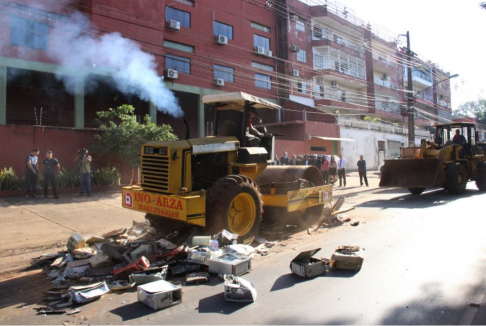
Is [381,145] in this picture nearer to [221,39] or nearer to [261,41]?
[261,41]

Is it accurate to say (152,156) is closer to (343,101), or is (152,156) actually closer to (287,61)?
(287,61)

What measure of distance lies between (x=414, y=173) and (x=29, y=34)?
18.5 m

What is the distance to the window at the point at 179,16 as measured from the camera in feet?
75.8

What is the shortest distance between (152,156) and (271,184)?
2437mm

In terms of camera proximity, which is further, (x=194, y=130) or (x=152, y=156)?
(x=194, y=130)

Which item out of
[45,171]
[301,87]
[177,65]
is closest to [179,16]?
[177,65]

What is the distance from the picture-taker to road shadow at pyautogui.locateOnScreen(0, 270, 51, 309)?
3.82 meters

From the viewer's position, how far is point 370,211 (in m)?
9.39

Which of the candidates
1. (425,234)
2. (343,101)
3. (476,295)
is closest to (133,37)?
(425,234)

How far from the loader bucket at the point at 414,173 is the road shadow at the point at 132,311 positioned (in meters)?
10.6

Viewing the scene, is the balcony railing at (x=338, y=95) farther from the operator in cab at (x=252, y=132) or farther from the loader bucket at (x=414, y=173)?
the operator in cab at (x=252, y=132)

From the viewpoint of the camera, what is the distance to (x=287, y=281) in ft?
14.0

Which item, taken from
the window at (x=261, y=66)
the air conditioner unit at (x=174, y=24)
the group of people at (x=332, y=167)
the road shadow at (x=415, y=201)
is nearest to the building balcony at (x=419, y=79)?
the window at (x=261, y=66)

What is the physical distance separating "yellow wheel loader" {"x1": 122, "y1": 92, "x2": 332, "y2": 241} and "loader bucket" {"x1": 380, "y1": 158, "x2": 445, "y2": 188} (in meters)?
5.83
